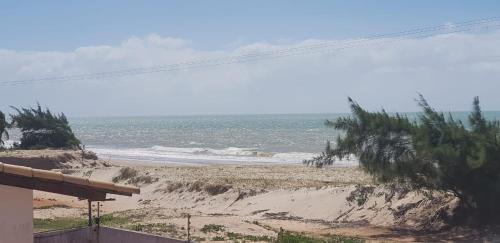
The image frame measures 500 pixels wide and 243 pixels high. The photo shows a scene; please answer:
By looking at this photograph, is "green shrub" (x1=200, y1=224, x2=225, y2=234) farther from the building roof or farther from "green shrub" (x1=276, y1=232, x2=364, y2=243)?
the building roof

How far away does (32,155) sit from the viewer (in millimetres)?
40594

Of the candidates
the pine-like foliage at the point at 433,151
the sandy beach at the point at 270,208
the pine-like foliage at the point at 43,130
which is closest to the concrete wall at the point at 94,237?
the sandy beach at the point at 270,208

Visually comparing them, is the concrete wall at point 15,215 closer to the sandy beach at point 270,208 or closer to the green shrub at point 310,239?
the green shrub at point 310,239

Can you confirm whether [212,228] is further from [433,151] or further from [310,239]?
[433,151]

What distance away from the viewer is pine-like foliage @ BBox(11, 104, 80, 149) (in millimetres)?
53500

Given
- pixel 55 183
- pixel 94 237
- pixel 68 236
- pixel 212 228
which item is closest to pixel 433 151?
pixel 212 228

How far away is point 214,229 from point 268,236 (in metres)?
1.77

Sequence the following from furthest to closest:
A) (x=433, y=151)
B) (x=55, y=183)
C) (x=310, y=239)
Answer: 1. (x=433, y=151)
2. (x=310, y=239)
3. (x=55, y=183)

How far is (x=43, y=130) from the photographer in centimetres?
5394

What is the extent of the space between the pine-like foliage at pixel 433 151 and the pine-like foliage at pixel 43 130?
37.1 metres

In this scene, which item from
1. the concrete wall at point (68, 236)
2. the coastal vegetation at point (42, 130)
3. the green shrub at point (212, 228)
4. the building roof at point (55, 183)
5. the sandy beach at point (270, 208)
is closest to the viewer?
the building roof at point (55, 183)

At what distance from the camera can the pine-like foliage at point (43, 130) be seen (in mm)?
53500

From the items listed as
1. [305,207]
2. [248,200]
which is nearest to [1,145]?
[248,200]

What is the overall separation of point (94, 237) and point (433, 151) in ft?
38.4
